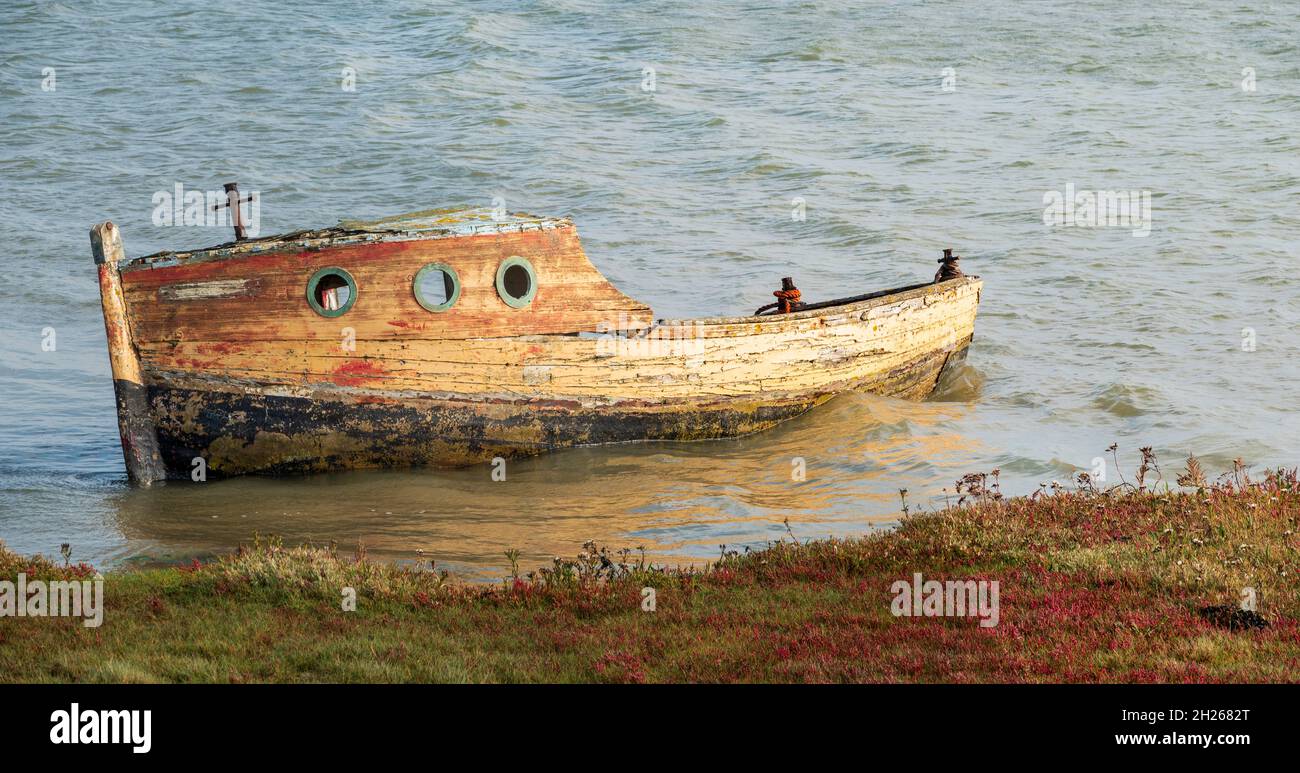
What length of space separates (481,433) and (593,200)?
1823 centimetres

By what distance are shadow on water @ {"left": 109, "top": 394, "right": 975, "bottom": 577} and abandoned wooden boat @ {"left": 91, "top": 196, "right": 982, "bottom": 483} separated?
16.7 inches

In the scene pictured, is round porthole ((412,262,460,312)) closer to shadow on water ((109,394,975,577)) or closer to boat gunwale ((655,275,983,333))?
shadow on water ((109,394,975,577))

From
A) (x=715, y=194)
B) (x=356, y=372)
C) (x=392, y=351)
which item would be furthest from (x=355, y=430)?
(x=715, y=194)

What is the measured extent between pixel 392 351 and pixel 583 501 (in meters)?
2.77

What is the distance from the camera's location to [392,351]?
1445 centimetres

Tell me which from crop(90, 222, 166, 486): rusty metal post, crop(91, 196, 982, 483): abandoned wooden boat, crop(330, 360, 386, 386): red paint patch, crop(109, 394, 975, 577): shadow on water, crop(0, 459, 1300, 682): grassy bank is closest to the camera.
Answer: crop(0, 459, 1300, 682): grassy bank

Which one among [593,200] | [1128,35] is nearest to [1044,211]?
[593,200]

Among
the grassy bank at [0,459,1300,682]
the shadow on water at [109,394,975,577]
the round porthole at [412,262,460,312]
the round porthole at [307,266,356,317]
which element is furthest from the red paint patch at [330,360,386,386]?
the grassy bank at [0,459,1300,682]

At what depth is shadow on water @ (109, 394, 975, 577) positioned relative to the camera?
12.8 meters

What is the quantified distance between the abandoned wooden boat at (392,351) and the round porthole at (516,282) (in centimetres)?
2

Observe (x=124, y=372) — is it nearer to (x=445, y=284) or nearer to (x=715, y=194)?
(x=445, y=284)

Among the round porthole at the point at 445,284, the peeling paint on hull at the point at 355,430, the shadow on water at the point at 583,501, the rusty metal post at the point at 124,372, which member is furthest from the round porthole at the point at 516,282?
the rusty metal post at the point at 124,372

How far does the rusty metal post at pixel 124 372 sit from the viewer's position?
44.8 ft
